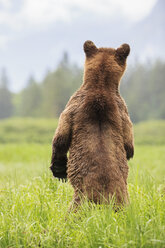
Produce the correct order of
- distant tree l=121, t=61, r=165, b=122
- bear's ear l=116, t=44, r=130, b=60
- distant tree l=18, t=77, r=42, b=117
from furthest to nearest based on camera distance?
distant tree l=18, t=77, r=42, b=117 → distant tree l=121, t=61, r=165, b=122 → bear's ear l=116, t=44, r=130, b=60

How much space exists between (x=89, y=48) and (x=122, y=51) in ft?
1.08

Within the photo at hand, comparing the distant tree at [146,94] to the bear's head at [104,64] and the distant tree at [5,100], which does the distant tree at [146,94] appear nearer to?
the distant tree at [5,100]

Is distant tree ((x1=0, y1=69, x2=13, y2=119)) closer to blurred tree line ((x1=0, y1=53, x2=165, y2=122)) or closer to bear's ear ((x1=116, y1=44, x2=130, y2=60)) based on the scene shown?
blurred tree line ((x1=0, y1=53, x2=165, y2=122))

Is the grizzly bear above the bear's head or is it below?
below

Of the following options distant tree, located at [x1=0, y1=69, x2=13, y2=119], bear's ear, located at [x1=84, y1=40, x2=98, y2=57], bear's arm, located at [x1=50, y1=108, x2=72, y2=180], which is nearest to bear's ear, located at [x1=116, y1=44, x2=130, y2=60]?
bear's ear, located at [x1=84, y1=40, x2=98, y2=57]

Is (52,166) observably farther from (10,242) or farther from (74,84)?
(74,84)

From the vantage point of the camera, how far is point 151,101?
2467 inches

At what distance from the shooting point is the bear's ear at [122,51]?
136 inches

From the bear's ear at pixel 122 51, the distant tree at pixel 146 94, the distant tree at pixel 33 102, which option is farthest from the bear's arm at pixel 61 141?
the distant tree at pixel 33 102

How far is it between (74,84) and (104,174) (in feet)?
177

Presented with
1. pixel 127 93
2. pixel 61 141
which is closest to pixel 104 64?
pixel 61 141

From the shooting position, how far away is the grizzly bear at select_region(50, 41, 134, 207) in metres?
3.03

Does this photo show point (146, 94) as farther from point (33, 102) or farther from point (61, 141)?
point (61, 141)

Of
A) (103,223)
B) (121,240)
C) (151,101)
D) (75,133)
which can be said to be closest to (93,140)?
(75,133)
